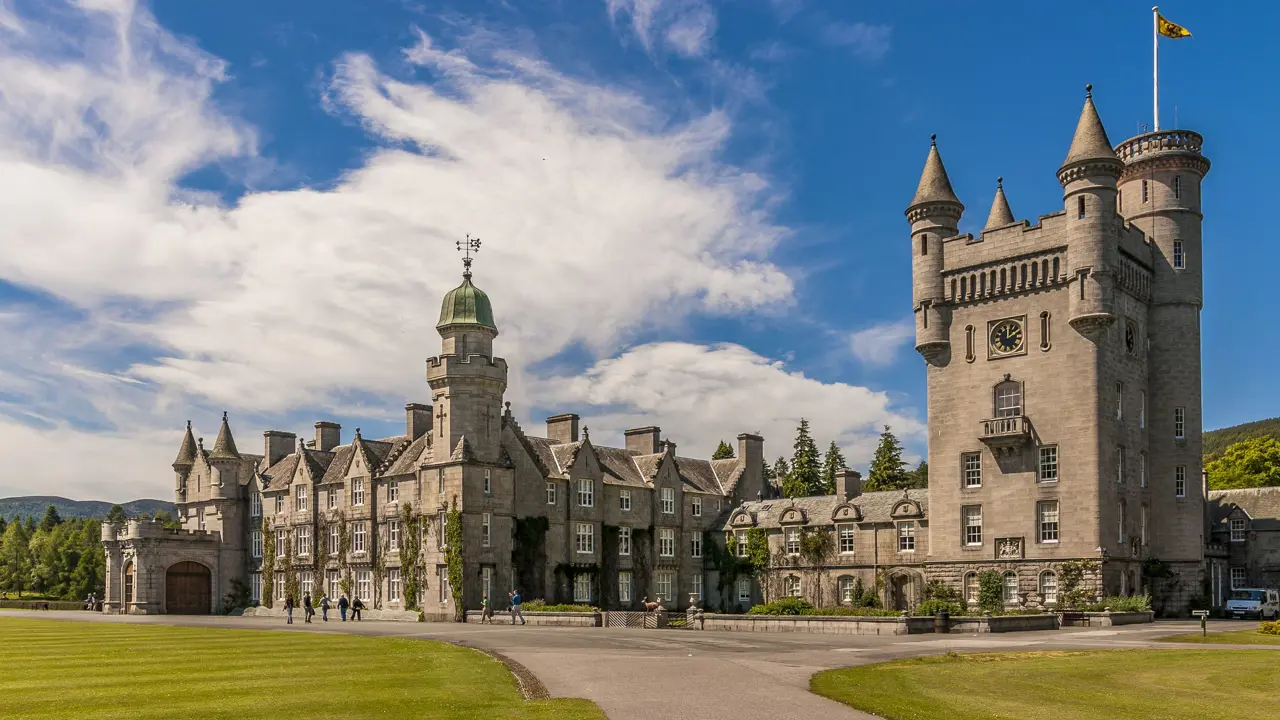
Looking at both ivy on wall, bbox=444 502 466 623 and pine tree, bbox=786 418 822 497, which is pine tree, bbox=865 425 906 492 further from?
ivy on wall, bbox=444 502 466 623

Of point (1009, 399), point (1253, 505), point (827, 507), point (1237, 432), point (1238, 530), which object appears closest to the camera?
point (1009, 399)

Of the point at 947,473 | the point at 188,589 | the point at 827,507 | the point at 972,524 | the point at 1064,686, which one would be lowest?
the point at 188,589

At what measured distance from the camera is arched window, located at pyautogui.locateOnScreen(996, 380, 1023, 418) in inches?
2317

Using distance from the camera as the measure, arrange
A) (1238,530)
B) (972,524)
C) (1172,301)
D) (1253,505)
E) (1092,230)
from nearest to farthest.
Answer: (1092,230) < (972,524) < (1172,301) < (1238,530) < (1253,505)

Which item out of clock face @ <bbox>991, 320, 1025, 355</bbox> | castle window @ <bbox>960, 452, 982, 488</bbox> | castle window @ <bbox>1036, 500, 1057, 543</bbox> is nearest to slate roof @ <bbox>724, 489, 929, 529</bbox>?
castle window @ <bbox>960, 452, 982, 488</bbox>

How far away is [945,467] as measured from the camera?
201 ft

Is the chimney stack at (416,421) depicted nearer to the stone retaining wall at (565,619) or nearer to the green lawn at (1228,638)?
the stone retaining wall at (565,619)

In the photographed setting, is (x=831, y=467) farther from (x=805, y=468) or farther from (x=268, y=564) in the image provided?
(x=268, y=564)

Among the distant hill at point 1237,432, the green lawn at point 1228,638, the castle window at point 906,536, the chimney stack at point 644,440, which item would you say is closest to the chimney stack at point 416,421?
the chimney stack at point 644,440

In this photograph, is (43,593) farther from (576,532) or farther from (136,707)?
(136,707)

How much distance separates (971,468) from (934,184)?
15.9 m

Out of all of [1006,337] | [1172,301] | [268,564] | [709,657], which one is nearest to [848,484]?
[1006,337]

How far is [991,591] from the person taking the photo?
5791 cm

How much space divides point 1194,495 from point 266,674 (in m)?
52.5
